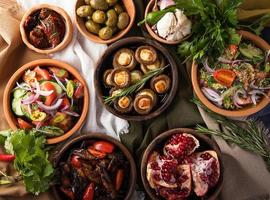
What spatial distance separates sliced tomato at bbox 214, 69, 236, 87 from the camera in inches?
71.9

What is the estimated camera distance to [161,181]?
5.84 ft

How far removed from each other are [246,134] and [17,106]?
93 cm

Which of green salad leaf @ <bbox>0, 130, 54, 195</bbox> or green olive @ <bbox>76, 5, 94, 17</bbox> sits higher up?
green olive @ <bbox>76, 5, 94, 17</bbox>

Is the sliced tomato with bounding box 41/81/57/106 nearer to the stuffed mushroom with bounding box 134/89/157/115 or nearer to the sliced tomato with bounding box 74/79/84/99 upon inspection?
the sliced tomato with bounding box 74/79/84/99

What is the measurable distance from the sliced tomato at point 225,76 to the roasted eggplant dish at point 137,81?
0.20 m

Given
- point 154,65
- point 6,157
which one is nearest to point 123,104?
point 154,65

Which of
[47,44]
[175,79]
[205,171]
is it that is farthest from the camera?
[47,44]

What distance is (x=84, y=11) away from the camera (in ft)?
6.40

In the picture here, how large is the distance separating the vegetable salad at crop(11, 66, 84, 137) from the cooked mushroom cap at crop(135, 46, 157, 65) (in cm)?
27

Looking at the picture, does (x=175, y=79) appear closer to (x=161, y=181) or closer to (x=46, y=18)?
(x=161, y=181)

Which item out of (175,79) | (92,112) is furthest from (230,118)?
(92,112)

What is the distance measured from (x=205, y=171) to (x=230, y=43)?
0.48 m

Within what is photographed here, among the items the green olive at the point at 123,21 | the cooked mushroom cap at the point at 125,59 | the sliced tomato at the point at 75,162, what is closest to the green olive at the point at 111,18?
the green olive at the point at 123,21

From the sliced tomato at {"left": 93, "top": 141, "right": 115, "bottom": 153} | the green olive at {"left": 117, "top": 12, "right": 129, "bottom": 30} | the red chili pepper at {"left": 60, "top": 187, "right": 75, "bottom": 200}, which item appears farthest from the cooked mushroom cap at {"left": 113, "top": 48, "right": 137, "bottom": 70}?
the red chili pepper at {"left": 60, "top": 187, "right": 75, "bottom": 200}
